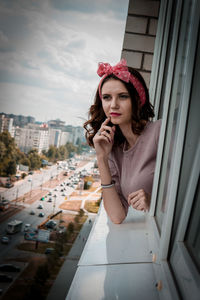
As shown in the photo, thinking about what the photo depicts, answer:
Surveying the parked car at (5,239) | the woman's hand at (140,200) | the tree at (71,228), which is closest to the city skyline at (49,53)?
the tree at (71,228)

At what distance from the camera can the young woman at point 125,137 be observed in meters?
0.91

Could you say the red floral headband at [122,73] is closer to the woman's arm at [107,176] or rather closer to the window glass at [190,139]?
the woman's arm at [107,176]

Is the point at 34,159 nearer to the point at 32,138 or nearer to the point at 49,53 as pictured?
the point at 32,138

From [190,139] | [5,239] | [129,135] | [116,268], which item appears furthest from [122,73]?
[5,239]

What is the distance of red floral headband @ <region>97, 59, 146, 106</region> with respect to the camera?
0.92 meters

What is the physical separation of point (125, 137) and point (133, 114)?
0.14 metres

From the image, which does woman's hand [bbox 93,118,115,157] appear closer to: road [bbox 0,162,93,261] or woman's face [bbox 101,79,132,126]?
woman's face [bbox 101,79,132,126]

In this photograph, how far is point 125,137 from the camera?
1079mm

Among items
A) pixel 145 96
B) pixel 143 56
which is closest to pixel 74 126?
pixel 143 56

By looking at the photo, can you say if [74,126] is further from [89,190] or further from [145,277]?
[145,277]

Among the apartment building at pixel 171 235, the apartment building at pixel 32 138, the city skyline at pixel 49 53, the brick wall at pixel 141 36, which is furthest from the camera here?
the city skyline at pixel 49 53

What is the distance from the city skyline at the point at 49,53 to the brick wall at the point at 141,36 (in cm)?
546

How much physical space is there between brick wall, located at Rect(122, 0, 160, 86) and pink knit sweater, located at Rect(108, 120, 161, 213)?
772 mm

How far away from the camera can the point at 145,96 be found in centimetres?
101
